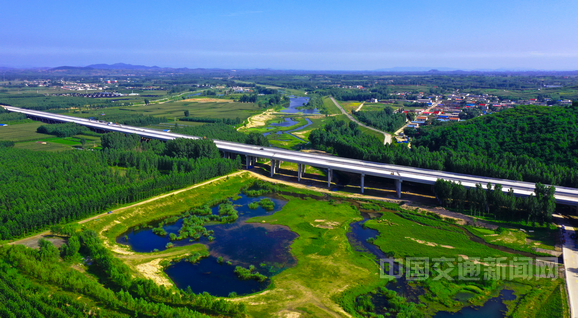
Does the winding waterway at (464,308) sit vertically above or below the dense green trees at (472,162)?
below

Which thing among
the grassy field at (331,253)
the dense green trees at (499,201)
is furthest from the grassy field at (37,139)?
the dense green trees at (499,201)

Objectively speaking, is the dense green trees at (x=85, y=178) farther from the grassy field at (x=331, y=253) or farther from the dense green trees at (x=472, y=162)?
the dense green trees at (x=472, y=162)

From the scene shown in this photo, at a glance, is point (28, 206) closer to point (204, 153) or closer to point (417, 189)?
point (204, 153)

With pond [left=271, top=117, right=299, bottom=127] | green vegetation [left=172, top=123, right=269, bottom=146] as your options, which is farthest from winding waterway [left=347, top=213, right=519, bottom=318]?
pond [left=271, top=117, right=299, bottom=127]

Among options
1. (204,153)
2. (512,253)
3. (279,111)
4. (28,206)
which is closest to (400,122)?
(279,111)

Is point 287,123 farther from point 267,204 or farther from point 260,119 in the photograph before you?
point 267,204

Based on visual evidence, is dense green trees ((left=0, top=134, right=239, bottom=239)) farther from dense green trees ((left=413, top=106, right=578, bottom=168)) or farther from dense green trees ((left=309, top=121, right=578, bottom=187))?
dense green trees ((left=413, top=106, right=578, bottom=168))
